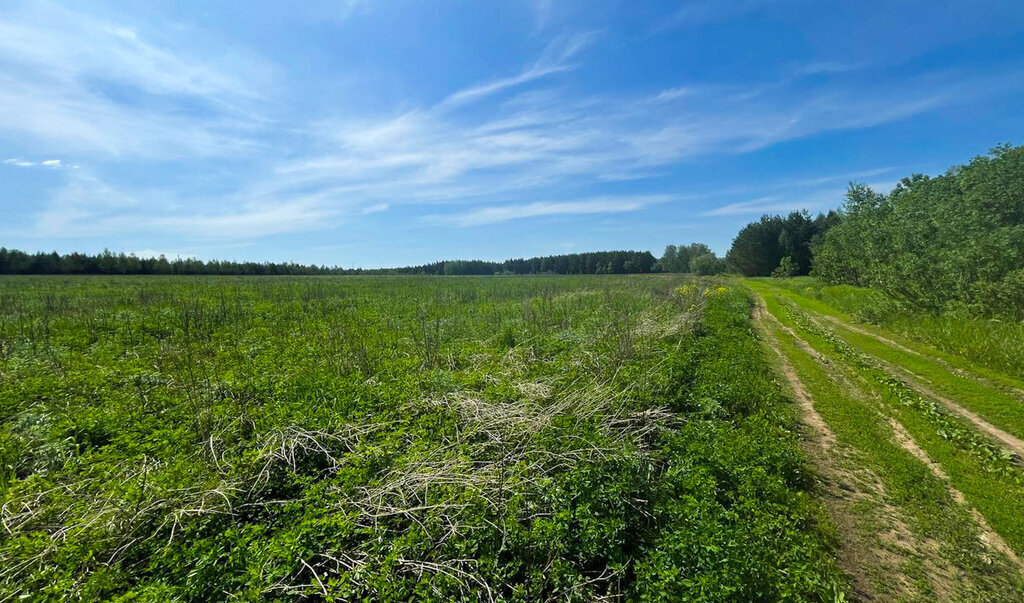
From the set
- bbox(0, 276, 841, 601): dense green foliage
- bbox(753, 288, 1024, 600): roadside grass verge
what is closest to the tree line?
bbox(753, 288, 1024, 600): roadside grass verge

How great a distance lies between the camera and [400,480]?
3.69m

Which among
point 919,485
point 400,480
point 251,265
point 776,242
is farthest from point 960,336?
point 251,265

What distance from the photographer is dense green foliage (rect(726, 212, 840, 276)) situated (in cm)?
6228

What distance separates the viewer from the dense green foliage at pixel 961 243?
38.0 ft

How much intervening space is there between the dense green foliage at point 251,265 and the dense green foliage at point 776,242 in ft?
89.7

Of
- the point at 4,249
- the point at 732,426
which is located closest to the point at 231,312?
the point at 732,426

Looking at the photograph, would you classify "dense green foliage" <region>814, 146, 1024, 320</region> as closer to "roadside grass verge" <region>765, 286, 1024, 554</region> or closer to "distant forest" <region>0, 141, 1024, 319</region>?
"distant forest" <region>0, 141, 1024, 319</region>

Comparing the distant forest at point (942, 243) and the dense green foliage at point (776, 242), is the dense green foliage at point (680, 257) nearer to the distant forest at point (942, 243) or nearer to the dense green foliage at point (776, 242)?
the dense green foliage at point (776, 242)

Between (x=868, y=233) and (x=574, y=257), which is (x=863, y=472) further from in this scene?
(x=574, y=257)

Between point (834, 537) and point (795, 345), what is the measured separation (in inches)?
393

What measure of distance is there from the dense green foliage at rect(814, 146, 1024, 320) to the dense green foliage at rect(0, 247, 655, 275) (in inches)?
2840

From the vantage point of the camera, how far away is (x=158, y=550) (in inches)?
116

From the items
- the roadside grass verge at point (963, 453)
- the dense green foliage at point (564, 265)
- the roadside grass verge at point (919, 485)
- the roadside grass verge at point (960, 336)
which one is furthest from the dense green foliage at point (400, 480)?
the dense green foliage at point (564, 265)

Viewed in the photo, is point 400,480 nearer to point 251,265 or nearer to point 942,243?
point 942,243
